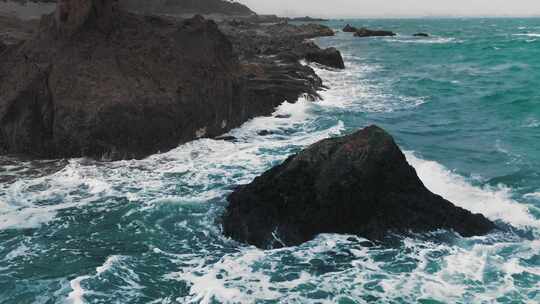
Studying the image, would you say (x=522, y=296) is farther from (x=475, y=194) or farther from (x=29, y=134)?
(x=29, y=134)

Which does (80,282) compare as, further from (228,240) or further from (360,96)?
(360,96)

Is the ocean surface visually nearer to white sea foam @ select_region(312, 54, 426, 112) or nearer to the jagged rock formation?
white sea foam @ select_region(312, 54, 426, 112)

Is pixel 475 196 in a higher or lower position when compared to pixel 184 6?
lower

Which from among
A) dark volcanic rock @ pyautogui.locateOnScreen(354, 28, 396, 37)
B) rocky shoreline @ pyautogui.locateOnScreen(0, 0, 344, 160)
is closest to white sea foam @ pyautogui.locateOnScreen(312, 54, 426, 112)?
rocky shoreline @ pyautogui.locateOnScreen(0, 0, 344, 160)

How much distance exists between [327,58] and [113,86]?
2123 cm

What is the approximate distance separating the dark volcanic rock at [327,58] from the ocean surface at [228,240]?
16654 mm

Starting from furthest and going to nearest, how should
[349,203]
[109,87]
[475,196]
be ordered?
[109,87] < [475,196] < [349,203]

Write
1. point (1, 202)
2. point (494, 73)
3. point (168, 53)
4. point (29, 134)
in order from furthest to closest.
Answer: point (494, 73), point (168, 53), point (29, 134), point (1, 202)

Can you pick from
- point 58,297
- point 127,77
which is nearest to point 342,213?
point 58,297

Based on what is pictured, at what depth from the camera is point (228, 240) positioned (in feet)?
24.6

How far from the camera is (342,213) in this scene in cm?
754

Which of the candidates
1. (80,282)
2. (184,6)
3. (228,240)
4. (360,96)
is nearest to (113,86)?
(228,240)

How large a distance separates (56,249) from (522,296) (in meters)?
6.44

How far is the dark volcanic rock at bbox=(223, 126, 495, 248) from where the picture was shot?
292 inches
